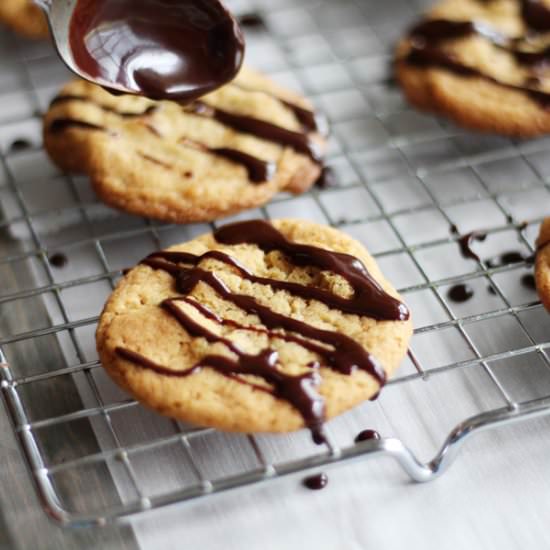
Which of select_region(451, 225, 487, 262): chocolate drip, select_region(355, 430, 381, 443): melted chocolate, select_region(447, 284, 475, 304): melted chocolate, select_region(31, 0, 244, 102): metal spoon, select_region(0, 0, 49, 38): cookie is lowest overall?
select_region(355, 430, 381, 443): melted chocolate

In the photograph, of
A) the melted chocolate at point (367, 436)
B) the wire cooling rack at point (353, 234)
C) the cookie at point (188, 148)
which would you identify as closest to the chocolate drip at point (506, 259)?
the wire cooling rack at point (353, 234)

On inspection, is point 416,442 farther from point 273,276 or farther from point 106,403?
point 106,403

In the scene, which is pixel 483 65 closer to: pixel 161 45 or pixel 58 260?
pixel 161 45

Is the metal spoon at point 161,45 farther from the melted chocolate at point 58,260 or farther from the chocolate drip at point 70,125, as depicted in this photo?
the melted chocolate at point 58,260

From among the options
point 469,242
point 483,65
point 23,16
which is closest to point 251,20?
point 23,16

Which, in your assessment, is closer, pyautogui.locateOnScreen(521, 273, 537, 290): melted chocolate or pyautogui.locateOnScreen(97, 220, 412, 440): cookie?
Result: pyautogui.locateOnScreen(97, 220, 412, 440): cookie

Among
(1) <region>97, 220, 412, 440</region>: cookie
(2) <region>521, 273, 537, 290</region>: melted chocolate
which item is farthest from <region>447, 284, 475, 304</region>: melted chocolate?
(1) <region>97, 220, 412, 440</region>: cookie

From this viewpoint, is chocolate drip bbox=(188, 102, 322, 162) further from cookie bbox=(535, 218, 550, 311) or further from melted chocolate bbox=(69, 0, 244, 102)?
cookie bbox=(535, 218, 550, 311)

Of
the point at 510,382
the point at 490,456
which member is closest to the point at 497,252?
the point at 510,382
